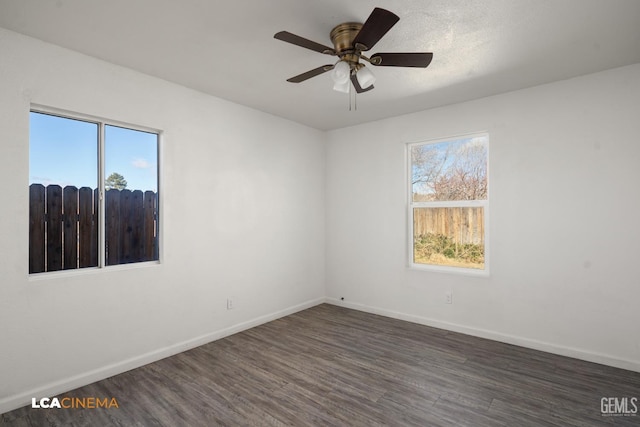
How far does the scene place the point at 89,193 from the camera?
109 inches

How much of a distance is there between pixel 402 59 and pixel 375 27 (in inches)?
16.4

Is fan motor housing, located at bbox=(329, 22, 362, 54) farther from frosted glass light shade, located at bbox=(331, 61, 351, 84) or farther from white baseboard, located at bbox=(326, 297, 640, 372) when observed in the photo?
white baseboard, located at bbox=(326, 297, 640, 372)

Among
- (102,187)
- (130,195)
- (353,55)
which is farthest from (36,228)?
(353,55)

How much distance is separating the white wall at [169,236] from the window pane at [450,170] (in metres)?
1.57

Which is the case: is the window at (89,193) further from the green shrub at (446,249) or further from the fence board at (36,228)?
the green shrub at (446,249)

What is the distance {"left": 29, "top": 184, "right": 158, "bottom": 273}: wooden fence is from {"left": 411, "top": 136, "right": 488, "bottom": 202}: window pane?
3166mm

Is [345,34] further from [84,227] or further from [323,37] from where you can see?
[84,227]

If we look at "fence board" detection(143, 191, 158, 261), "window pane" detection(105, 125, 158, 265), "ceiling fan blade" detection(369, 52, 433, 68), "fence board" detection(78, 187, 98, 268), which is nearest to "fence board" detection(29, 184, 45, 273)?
"fence board" detection(78, 187, 98, 268)

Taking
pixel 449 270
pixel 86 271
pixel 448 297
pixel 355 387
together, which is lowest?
pixel 355 387

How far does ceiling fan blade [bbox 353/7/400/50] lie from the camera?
1692 millimetres

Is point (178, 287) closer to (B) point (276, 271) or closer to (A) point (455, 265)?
(B) point (276, 271)

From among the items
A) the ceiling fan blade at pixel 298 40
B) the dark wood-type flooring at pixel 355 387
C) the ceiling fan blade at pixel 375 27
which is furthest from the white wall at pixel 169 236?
the ceiling fan blade at pixel 375 27

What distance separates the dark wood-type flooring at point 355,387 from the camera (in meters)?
2.23

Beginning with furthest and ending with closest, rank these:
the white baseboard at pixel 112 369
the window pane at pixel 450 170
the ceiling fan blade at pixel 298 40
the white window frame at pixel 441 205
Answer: the window pane at pixel 450 170 → the white window frame at pixel 441 205 → the white baseboard at pixel 112 369 → the ceiling fan blade at pixel 298 40
